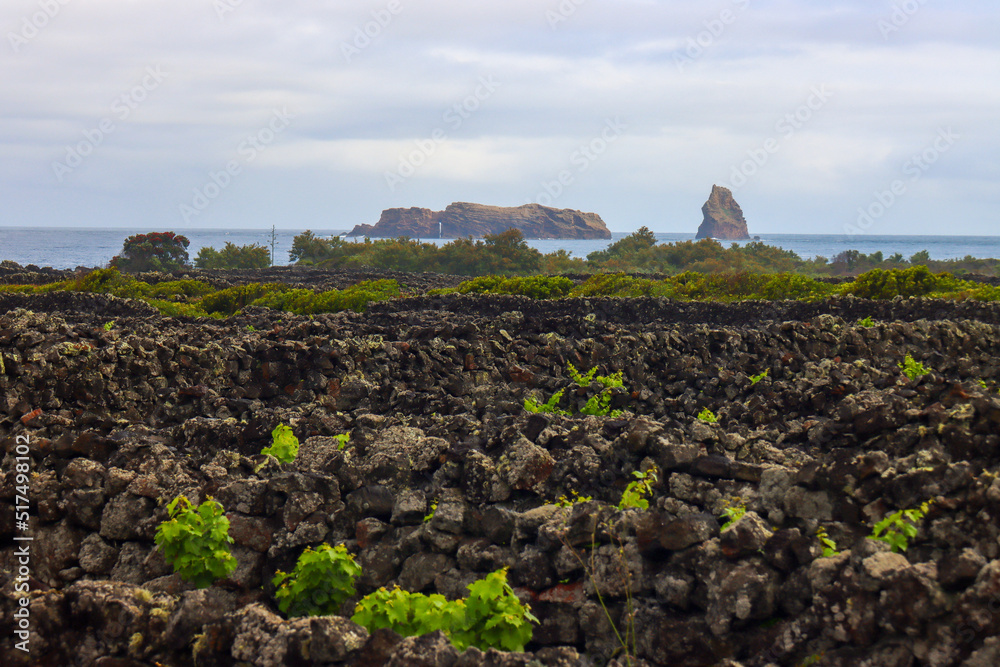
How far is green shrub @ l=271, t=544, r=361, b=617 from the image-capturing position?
17.8ft

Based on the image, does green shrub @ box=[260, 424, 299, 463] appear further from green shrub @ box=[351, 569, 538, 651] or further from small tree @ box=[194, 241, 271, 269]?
small tree @ box=[194, 241, 271, 269]

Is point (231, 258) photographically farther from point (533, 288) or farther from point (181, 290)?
point (533, 288)

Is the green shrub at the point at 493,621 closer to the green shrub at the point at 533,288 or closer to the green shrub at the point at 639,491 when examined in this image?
the green shrub at the point at 639,491

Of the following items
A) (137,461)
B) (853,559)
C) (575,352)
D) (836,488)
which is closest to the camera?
(853,559)

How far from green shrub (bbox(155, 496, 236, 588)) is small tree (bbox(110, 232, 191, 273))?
199 ft

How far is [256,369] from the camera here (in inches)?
479

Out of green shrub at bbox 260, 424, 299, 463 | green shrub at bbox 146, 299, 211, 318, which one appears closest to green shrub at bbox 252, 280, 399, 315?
green shrub at bbox 146, 299, 211, 318

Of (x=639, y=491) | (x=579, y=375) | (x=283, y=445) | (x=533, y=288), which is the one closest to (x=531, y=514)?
(x=639, y=491)

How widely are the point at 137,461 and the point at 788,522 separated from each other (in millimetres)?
5949

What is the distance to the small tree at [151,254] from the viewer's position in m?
60.7

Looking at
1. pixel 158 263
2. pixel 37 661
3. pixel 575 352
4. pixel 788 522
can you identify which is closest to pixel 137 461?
pixel 37 661

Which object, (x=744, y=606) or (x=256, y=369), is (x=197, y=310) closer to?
(x=256, y=369)

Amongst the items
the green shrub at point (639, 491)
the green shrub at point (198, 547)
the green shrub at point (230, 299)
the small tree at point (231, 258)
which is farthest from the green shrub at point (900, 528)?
the small tree at point (231, 258)

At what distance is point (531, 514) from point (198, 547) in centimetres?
266
